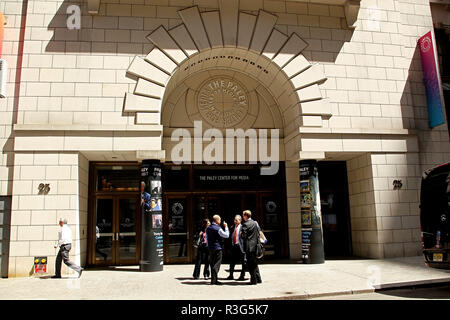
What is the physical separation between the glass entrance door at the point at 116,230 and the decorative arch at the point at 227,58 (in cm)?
363

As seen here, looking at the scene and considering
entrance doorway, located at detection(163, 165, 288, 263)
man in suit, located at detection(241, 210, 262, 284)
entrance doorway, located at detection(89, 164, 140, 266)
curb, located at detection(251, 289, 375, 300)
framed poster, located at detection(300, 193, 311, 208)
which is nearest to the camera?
curb, located at detection(251, 289, 375, 300)

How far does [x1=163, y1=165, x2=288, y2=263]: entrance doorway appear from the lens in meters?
14.8

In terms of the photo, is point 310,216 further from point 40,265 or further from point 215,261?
point 40,265

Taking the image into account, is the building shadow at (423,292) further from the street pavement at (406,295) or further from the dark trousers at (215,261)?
the dark trousers at (215,261)

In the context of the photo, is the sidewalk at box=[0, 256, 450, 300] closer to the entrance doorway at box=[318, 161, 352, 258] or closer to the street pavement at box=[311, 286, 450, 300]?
the street pavement at box=[311, 286, 450, 300]

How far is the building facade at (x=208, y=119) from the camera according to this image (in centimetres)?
1266

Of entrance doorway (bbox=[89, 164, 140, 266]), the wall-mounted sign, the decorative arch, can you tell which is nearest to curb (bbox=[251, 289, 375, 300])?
the decorative arch

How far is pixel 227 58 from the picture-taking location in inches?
584

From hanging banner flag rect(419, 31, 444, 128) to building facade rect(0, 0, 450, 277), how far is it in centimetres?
27

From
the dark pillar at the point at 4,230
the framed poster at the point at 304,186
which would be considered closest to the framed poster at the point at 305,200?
the framed poster at the point at 304,186

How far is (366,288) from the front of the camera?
29.0 ft

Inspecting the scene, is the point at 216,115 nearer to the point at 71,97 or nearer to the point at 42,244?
the point at 71,97

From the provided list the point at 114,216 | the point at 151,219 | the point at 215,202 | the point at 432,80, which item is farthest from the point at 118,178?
the point at 432,80

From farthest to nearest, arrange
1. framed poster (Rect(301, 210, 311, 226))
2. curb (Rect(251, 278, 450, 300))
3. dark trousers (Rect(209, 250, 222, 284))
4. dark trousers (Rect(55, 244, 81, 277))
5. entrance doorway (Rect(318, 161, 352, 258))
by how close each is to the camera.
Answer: entrance doorway (Rect(318, 161, 352, 258)) → framed poster (Rect(301, 210, 311, 226)) → dark trousers (Rect(55, 244, 81, 277)) → dark trousers (Rect(209, 250, 222, 284)) → curb (Rect(251, 278, 450, 300))
